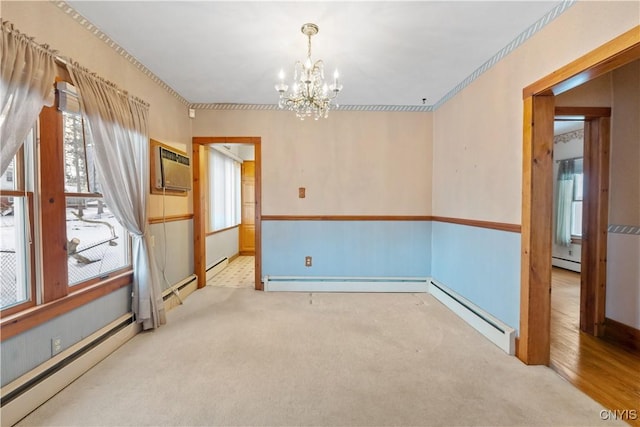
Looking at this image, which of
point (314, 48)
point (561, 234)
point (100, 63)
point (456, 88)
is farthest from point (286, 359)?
A: point (561, 234)

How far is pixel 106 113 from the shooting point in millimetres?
2205

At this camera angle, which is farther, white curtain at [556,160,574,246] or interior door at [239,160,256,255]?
interior door at [239,160,256,255]

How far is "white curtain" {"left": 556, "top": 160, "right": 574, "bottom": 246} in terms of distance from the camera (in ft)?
17.7

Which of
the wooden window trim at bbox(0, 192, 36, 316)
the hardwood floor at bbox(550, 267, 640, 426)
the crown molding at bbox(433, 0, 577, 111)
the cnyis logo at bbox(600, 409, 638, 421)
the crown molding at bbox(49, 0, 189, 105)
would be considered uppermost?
the crown molding at bbox(49, 0, 189, 105)

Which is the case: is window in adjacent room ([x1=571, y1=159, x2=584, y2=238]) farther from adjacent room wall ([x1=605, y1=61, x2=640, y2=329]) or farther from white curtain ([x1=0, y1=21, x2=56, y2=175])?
white curtain ([x1=0, y1=21, x2=56, y2=175])

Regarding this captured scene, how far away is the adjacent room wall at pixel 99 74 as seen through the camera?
1.65 meters

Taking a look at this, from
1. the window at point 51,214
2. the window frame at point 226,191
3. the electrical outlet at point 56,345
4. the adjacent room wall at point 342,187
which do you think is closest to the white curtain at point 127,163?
the window at point 51,214

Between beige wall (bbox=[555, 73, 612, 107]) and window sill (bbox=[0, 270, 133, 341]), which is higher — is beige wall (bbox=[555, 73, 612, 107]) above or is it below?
above

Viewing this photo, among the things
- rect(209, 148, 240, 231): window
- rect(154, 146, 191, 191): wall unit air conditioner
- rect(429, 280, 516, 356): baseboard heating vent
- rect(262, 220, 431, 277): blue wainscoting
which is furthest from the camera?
rect(209, 148, 240, 231): window

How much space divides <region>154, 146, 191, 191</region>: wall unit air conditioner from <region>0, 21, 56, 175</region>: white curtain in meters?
1.31

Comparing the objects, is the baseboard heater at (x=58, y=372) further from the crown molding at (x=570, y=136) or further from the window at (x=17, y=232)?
the crown molding at (x=570, y=136)

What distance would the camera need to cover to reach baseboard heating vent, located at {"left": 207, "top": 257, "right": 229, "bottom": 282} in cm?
476

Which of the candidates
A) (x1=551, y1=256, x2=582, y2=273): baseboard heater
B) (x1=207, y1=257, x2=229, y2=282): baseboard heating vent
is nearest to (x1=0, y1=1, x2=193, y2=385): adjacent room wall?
(x1=207, y1=257, x2=229, y2=282): baseboard heating vent

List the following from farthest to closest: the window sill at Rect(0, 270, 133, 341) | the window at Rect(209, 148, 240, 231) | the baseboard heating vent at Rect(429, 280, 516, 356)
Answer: the window at Rect(209, 148, 240, 231)
the baseboard heating vent at Rect(429, 280, 516, 356)
the window sill at Rect(0, 270, 133, 341)
